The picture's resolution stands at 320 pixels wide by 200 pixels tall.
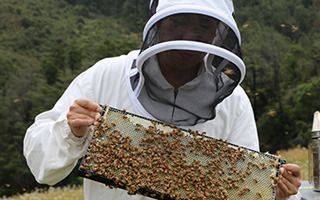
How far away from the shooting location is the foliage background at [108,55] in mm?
34469

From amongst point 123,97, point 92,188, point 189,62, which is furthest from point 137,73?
point 92,188

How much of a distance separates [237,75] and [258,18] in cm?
5992

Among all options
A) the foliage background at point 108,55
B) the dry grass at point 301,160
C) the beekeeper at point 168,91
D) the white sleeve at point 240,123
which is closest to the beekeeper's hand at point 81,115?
the beekeeper at point 168,91

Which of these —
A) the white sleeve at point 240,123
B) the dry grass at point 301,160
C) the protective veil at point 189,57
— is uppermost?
the protective veil at point 189,57

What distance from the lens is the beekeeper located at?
7.02 feet

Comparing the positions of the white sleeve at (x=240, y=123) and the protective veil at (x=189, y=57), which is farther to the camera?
the white sleeve at (x=240, y=123)

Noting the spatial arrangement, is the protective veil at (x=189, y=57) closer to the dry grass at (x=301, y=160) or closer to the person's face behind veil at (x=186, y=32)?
the person's face behind veil at (x=186, y=32)

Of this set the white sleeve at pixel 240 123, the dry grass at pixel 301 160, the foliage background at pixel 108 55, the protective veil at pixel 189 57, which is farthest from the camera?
the foliage background at pixel 108 55

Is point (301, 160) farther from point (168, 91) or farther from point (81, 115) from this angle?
point (81, 115)

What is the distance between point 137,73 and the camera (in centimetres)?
249

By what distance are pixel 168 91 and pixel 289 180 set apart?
1.07m

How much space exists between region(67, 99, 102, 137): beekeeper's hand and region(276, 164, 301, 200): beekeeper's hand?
1.34 meters

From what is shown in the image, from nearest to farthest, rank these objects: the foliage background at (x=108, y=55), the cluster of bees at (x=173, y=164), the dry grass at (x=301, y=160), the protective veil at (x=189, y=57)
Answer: the cluster of bees at (x=173, y=164) → the protective veil at (x=189, y=57) → the dry grass at (x=301, y=160) → the foliage background at (x=108, y=55)

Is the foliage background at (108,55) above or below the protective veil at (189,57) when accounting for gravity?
below
